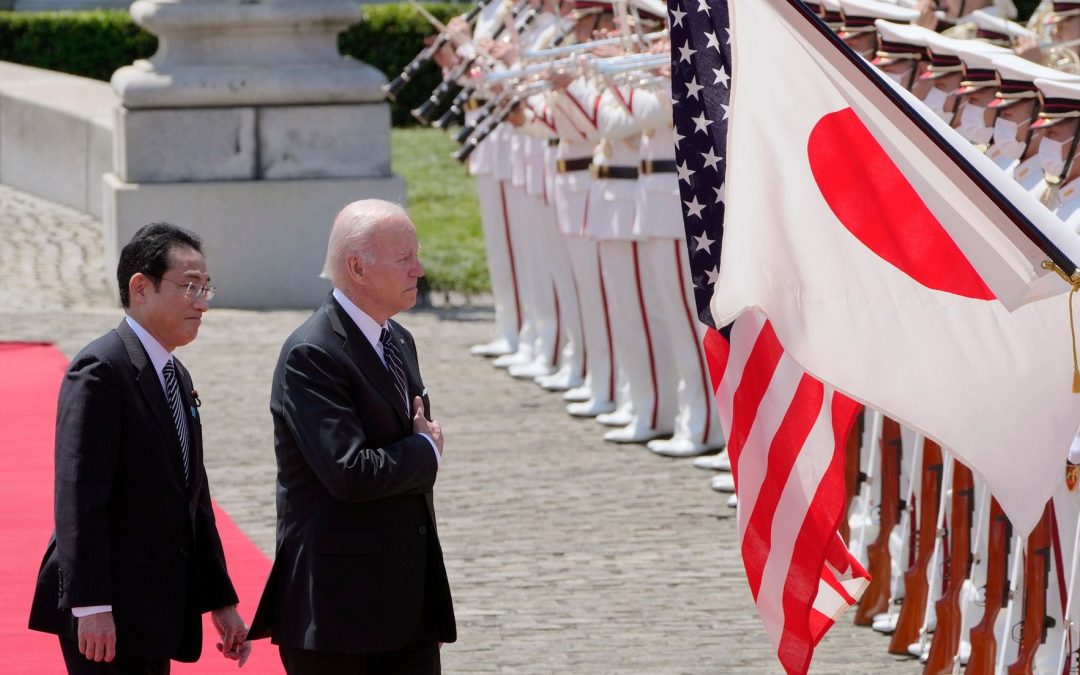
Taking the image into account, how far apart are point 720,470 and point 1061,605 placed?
143 inches

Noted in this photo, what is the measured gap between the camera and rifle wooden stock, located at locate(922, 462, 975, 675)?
6387 mm

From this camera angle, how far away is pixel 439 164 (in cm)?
A: 2258

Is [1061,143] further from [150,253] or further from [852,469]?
[150,253]

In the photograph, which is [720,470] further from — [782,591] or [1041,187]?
[782,591]

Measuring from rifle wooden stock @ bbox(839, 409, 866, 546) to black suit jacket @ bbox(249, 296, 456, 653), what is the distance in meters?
3.31

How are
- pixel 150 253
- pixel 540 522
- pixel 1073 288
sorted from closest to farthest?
pixel 1073 288, pixel 150 253, pixel 540 522

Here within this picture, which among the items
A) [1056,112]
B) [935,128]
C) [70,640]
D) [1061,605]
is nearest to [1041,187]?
[1056,112]

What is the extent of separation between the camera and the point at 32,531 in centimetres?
792

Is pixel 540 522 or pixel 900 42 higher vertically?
pixel 900 42

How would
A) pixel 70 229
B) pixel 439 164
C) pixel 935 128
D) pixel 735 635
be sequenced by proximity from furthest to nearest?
pixel 439 164
pixel 70 229
pixel 735 635
pixel 935 128

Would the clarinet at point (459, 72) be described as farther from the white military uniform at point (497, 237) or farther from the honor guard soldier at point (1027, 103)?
the honor guard soldier at point (1027, 103)

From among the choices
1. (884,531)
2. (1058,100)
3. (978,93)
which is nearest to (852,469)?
(884,531)

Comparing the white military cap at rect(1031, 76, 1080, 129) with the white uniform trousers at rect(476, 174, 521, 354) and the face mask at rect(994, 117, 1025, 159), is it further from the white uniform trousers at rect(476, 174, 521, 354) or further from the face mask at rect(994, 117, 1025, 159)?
the white uniform trousers at rect(476, 174, 521, 354)

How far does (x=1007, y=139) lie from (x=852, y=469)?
1.59 meters
